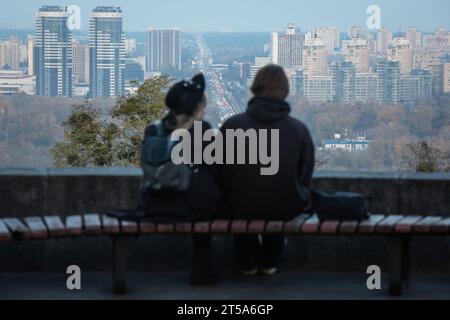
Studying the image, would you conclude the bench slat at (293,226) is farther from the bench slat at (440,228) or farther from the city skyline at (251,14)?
the city skyline at (251,14)

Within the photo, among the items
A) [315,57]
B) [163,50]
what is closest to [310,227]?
[163,50]

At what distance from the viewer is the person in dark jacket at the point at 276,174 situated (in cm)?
691

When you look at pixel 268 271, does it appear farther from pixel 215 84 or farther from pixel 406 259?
pixel 215 84

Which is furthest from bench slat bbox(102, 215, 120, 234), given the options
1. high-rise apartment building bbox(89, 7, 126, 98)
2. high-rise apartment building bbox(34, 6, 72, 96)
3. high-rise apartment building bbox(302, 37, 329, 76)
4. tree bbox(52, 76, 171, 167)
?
high-rise apartment building bbox(302, 37, 329, 76)

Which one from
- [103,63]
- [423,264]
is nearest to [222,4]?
[103,63]

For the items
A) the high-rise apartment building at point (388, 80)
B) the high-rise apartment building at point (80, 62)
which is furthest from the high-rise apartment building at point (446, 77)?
the high-rise apartment building at point (80, 62)

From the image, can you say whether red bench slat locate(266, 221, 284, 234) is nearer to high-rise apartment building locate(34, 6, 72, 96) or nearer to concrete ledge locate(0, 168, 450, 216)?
concrete ledge locate(0, 168, 450, 216)

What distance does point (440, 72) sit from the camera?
51.6 metres

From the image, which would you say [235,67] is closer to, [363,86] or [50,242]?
[363,86]

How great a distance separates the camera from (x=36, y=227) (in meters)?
6.69

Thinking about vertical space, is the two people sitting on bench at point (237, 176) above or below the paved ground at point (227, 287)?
above

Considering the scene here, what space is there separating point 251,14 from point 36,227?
66399 millimetres

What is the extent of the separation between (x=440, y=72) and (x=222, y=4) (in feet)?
101
